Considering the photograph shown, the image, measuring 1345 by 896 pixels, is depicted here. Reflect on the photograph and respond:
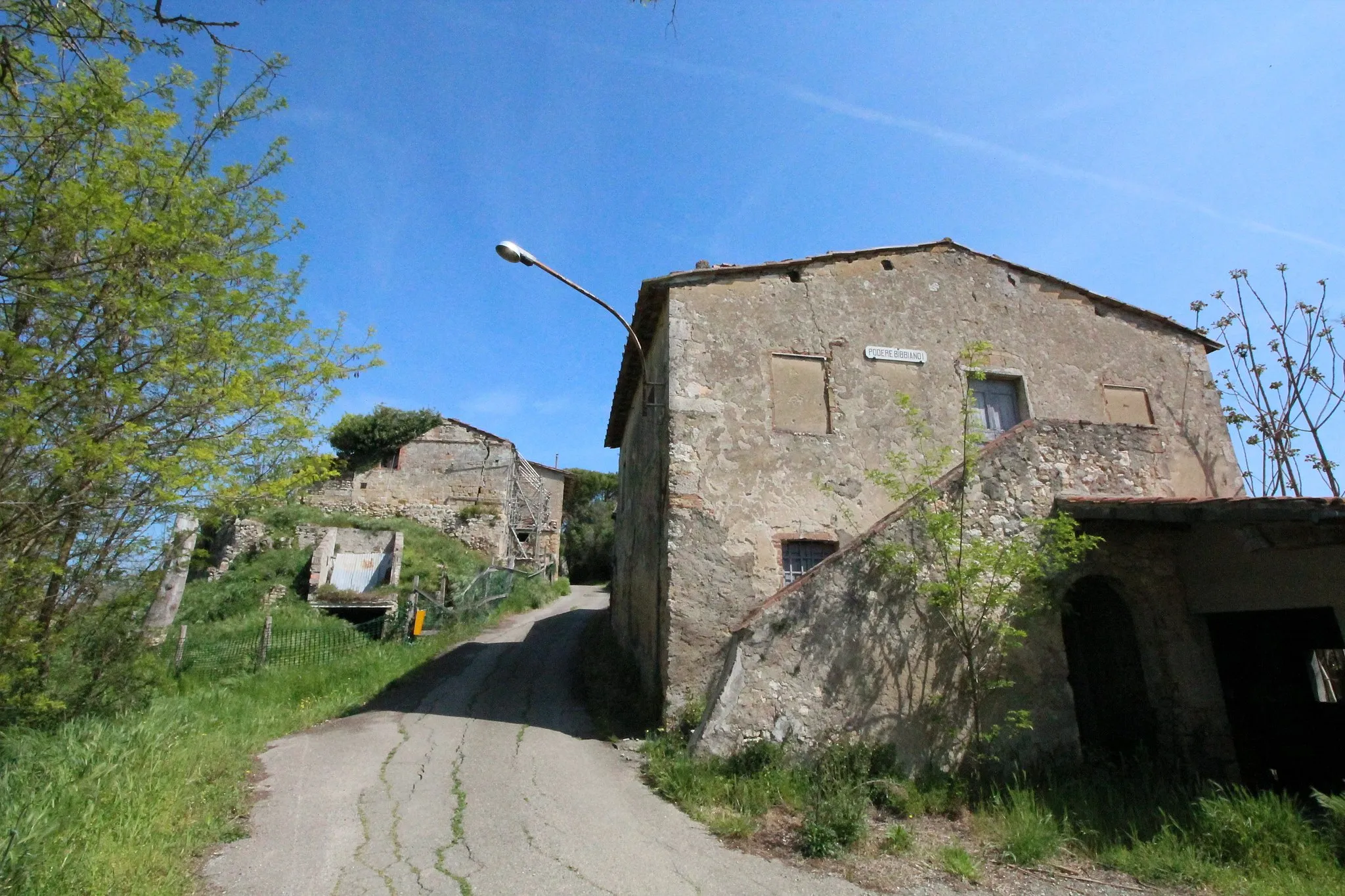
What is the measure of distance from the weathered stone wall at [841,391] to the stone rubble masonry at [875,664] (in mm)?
1885

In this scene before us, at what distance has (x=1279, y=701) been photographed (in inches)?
311

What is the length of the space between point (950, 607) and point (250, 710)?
9.52m

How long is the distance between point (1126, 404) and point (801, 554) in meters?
7.03

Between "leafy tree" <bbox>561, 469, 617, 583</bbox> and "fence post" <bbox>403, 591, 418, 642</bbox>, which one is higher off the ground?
"leafy tree" <bbox>561, 469, 617, 583</bbox>

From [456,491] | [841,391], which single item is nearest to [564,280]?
[841,391]

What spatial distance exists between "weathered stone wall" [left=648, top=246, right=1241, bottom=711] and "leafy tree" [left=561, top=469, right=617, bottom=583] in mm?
22433

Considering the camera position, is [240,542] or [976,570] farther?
[240,542]

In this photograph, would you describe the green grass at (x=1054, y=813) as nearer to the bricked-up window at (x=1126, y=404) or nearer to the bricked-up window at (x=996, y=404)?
the bricked-up window at (x=996, y=404)

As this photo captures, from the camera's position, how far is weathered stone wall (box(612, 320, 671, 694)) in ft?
30.3

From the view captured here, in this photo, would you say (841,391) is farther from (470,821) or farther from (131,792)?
(131,792)

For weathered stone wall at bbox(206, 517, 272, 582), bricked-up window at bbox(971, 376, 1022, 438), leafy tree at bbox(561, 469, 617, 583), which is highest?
leafy tree at bbox(561, 469, 617, 583)

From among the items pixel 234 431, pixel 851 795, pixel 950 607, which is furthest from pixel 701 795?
pixel 234 431

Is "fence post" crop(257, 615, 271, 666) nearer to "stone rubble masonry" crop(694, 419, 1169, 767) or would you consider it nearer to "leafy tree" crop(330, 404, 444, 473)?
"stone rubble masonry" crop(694, 419, 1169, 767)

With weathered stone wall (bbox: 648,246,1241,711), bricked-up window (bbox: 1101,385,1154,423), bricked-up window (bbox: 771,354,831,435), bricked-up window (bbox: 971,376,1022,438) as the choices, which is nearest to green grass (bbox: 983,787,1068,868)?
weathered stone wall (bbox: 648,246,1241,711)
